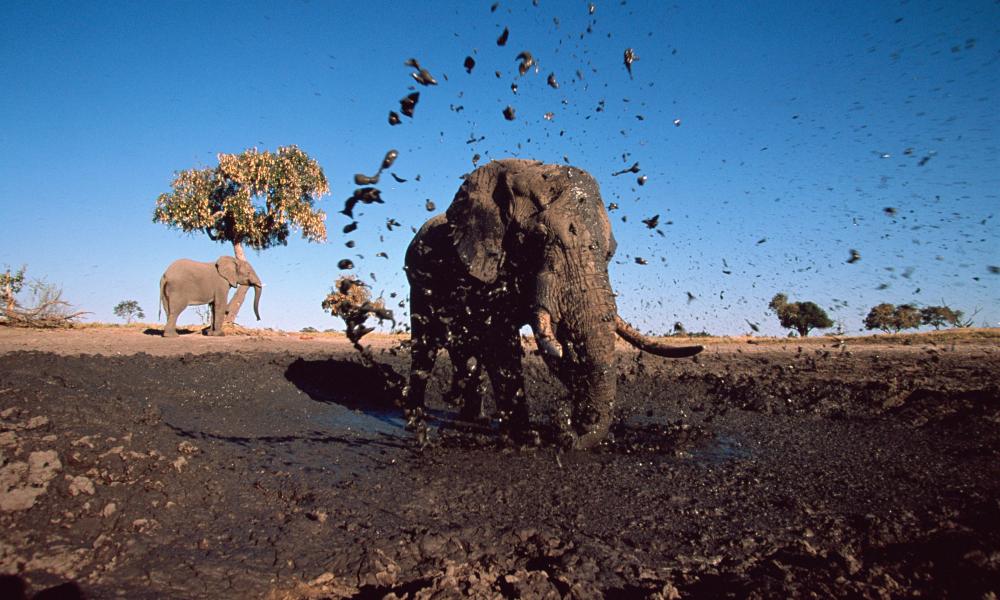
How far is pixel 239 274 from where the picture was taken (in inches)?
752

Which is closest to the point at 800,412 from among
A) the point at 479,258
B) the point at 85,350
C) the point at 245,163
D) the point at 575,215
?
the point at 575,215

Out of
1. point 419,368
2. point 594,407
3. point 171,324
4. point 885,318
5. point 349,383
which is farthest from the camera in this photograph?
point 885,318

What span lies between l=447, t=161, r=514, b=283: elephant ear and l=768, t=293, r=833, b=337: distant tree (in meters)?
32.5

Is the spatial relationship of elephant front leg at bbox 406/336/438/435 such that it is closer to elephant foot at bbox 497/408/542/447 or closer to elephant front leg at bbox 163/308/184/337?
elephant foot at bbox 497/408/542/447

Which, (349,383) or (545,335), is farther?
(349,383)

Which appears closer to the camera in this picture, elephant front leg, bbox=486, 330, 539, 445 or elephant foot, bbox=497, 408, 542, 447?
elephant foot, bbox=497, 408, 542, 447

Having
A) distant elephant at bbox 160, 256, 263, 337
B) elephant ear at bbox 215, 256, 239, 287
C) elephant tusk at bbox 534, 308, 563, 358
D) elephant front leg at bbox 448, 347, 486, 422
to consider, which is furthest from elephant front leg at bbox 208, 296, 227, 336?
elephant tusk at bbox 534, 308, 563, 358

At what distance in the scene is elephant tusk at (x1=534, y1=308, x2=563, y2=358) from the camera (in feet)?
15.8

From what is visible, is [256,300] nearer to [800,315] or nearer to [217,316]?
[217,316]

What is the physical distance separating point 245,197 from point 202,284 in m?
6.00

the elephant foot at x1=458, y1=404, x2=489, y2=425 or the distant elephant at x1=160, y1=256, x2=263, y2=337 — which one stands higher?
the distant elephant at x1=160, y1=256, x2=263, y2=337

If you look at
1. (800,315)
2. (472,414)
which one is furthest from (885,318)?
(472,414)

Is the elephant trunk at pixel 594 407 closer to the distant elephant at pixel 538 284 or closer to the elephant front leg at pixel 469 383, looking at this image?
the distant elephant at pixel 538 284

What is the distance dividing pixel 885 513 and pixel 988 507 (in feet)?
1.94
